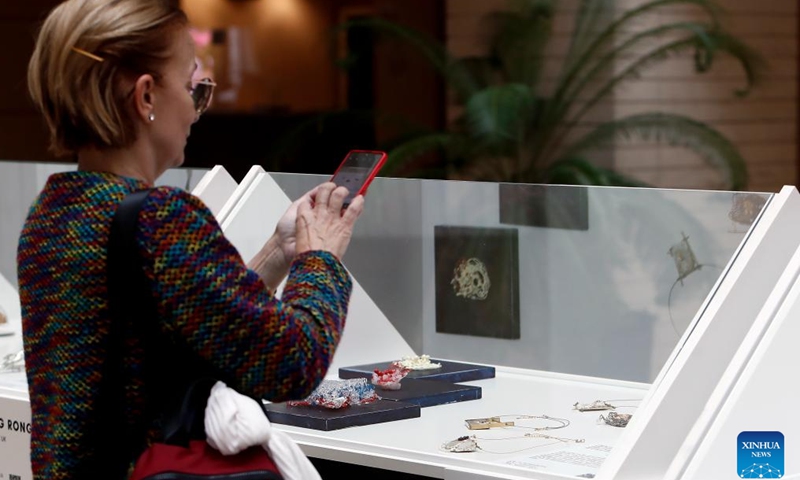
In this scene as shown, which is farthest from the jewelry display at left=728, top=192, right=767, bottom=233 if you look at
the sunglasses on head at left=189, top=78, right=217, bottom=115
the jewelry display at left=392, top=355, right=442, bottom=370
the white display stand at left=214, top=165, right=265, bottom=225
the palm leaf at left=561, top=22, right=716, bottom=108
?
the palm leaf at left=561, top=22, right=716, bottom=108

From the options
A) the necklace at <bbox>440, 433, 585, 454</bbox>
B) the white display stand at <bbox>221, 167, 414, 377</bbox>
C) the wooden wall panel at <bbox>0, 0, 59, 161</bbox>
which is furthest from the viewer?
the wooden wall panel at <bbox>0, 0, 59, 161</bbox>

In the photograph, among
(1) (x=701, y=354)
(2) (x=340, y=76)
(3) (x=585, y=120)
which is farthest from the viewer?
(2) (x=340, y=76)

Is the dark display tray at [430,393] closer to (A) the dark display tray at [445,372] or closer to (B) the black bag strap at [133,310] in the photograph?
(A) the dark display tray at [445,372]

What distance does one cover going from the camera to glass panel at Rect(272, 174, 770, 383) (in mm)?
2826

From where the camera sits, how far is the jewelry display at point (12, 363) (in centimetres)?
352

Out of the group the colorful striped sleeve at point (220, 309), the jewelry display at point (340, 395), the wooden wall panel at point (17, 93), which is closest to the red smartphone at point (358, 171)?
the colorful striped sleeve at point (220, 309)

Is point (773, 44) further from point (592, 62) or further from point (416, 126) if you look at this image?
point (416, 126)

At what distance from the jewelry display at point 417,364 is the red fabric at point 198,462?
5.34 ft

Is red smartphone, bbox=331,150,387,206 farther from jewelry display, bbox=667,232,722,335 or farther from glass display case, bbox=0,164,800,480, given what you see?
jewelry display, bbox=667,232,722,335

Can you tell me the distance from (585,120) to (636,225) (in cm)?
665

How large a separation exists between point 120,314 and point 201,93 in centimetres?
37

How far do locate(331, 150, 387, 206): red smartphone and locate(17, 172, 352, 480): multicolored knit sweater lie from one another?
346mm

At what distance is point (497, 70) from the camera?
930 centimetres

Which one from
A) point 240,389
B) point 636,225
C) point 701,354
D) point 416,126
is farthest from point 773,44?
point 240,389
